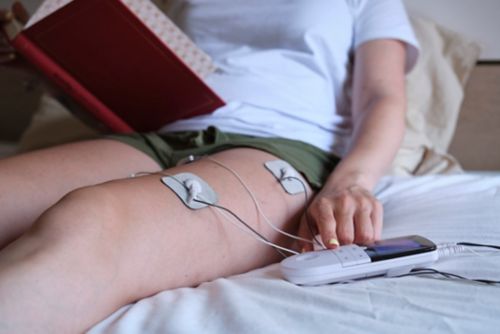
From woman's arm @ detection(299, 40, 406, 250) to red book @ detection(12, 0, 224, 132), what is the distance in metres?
0.25

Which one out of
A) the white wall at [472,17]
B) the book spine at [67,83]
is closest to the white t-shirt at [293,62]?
the book spine at [67,83]

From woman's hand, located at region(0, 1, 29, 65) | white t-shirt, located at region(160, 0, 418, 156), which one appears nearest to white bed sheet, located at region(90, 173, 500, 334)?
white t-shirt, located at region(160, 0, 418, 156)

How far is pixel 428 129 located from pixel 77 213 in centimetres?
112

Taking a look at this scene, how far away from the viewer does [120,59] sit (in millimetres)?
849

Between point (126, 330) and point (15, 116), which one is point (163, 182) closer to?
point (126, 330)

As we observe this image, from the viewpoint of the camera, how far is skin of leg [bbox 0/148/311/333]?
40 cm

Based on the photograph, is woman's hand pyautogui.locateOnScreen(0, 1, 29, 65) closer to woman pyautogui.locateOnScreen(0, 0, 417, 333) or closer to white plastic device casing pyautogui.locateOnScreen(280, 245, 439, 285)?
woman pyautogui.locateOnScreen(0, 0, 417, 333)

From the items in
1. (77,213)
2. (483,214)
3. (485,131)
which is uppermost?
(77,213)

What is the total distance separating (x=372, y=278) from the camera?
0.53 metres

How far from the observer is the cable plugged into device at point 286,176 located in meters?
0.70

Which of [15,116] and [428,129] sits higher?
[428,129]

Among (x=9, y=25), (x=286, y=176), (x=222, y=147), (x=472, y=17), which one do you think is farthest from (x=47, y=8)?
(x=472, y=17)

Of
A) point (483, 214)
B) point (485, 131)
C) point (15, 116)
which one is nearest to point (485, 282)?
point (483, 214)

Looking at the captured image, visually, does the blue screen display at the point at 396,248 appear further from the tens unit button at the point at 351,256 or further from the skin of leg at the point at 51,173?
the skin of leg at the point at 51,173
